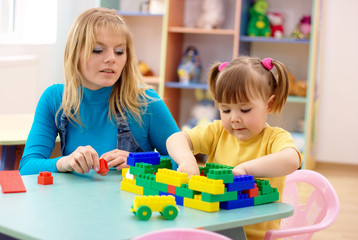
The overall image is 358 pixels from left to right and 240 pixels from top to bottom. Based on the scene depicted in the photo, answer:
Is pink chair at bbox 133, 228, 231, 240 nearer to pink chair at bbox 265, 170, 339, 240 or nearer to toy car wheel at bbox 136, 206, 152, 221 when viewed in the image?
toy car wheel at bbox 136, 206, 152, 221

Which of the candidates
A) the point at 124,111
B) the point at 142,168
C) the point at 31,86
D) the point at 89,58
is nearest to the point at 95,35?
the point at 89,58

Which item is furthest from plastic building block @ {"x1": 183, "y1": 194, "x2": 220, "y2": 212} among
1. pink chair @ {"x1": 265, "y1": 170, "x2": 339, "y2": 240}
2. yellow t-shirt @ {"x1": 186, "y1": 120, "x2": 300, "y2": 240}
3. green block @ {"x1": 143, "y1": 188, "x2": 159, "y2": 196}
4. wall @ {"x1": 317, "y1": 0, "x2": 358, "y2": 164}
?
wall @ {"x1": 317, "y1": 0, "x2": 358, "y2": 164}

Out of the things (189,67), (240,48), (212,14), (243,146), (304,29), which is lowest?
(243,146)

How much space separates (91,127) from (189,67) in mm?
3177

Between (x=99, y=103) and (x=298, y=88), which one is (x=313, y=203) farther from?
(x=298, y=88)

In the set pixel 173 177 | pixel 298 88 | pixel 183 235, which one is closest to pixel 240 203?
pixel 173 177

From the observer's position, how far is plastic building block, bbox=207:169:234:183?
127cm

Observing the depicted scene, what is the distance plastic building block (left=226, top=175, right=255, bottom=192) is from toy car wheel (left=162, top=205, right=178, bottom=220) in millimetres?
162

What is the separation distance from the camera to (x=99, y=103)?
1.94 metres

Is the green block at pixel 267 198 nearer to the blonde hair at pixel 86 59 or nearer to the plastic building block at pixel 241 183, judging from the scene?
the plastic building block at pixel 241 183

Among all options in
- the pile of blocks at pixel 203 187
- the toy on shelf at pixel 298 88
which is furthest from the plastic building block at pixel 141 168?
the toy on shelf at pixel 298 88

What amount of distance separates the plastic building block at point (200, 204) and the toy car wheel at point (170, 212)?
93 mm

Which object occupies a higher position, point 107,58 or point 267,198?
point 107,58

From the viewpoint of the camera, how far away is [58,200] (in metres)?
1.35
